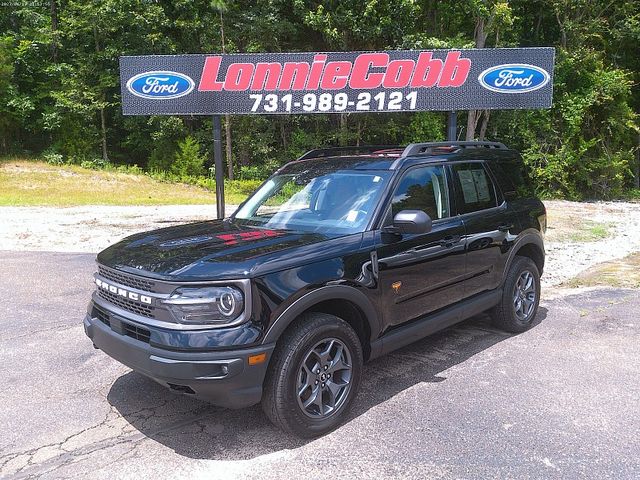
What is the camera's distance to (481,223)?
4.82 metres

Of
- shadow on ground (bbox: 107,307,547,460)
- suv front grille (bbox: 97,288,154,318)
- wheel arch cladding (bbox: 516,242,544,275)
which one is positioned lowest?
shadow on ground (bbox: 107,307,547,460)

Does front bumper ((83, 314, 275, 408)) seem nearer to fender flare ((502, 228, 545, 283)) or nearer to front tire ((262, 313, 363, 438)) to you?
front tire ((262, 313, 363, 438))

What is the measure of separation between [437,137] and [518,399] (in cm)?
2306

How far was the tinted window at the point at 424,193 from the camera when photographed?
13.7ft

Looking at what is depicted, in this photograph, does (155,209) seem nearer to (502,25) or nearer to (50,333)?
(50,333)

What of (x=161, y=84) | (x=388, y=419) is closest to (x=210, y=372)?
(x=388, y=419)

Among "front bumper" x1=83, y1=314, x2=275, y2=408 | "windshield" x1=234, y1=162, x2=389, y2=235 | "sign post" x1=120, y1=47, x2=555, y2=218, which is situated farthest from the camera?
"sign post" x1=120, y1=47, x2=555, y2=218

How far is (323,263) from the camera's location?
347 centimetres

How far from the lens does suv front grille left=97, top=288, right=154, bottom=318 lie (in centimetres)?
329

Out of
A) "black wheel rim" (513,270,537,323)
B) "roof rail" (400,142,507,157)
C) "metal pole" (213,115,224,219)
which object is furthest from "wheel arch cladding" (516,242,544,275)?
"metal pole" (213,115,224,219)

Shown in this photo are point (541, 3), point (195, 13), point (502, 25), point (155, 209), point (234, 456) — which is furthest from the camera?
point (195, 13)

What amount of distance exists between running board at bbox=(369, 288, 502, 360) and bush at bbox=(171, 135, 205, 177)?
27320mm

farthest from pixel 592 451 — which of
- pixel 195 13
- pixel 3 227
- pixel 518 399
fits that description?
pixel 195 13

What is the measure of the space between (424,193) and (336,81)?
871 cm
